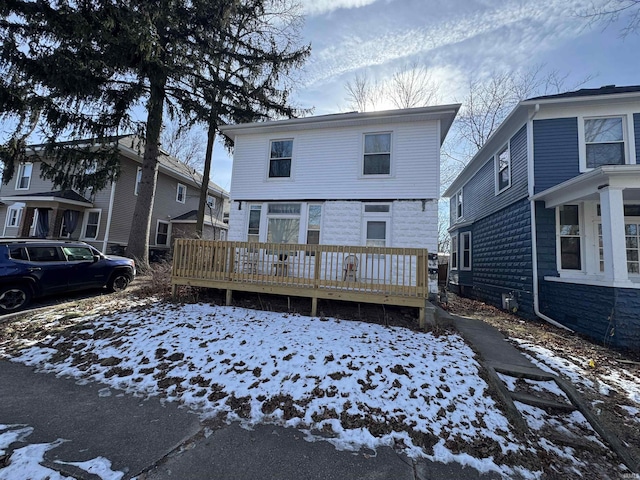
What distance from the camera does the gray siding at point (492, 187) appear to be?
339 inches

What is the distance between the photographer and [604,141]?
307 inches

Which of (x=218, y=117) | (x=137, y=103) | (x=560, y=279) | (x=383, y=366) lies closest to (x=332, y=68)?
(x=218, y=117)

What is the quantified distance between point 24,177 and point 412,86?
23.5 m

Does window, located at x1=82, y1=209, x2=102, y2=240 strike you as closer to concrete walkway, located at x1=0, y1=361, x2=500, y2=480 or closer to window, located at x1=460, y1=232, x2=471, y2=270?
concrete walkway, located at x1=0, y1=361, x2=500, y2=480

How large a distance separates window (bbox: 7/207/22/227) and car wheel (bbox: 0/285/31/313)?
14248 mm

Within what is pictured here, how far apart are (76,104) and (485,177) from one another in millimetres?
15508

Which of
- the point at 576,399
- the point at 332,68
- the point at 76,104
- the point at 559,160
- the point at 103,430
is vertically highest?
the point at 332,68

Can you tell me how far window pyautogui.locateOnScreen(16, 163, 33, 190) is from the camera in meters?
16.5

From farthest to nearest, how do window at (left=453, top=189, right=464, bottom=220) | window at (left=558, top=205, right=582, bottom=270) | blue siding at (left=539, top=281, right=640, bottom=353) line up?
window at (left=453, top=189, right=464, bottom=220)
window at (left=558, top=205, right=582, bottom=270)
blue siding at (left=539, top=281, right=640, bottom=353)

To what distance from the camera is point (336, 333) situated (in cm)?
534

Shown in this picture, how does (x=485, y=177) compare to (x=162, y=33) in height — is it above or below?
below

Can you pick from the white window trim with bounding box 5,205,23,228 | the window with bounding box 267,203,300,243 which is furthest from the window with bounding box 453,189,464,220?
the white window trim with bounding box 5,205,23,228

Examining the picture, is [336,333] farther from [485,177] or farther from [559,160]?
[485,177]

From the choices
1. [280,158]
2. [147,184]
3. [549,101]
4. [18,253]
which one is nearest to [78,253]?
[18,253]
